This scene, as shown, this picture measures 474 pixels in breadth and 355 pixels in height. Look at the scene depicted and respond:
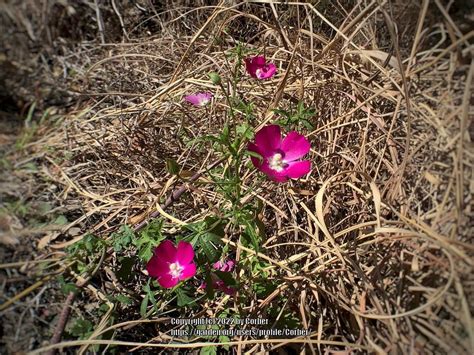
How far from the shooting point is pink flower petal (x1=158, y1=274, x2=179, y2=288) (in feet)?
3.76

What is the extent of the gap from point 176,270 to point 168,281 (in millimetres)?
42

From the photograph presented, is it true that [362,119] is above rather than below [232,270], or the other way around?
above

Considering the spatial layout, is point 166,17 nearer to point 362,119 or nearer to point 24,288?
point 362,119

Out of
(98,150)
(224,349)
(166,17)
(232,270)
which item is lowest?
(224,349)

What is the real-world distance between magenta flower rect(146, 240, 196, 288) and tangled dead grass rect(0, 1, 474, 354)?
152 millimetres

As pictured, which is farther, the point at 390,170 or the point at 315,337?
the point at 390,170

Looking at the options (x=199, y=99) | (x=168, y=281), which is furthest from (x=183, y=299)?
(x=199, y=99)

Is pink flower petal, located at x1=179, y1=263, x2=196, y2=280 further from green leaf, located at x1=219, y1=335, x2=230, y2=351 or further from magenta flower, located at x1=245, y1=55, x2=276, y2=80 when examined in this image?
magenta flower, located at x1=245, y1=55, x2=276, y2=80

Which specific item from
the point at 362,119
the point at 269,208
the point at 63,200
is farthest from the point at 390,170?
the point at 63,200

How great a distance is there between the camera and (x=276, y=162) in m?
1.25

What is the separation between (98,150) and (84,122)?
0.20 meters

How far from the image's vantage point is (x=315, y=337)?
3.85 ft

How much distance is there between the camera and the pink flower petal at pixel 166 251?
1159mm

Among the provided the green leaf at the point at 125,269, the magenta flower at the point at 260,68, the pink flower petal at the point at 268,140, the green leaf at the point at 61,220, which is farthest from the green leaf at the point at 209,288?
the magenta flower at the point at 260,68
